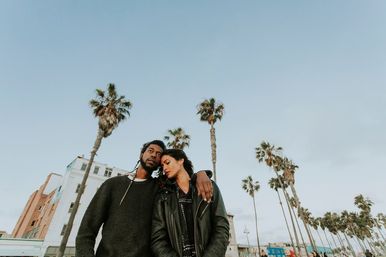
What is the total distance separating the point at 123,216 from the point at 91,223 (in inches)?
Answer: 15.0

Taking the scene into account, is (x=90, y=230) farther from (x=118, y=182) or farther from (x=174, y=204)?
(x=174, y=204)

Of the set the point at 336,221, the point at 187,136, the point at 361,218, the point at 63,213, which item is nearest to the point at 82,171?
the point at 63,213

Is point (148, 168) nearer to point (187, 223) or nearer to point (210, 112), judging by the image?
point (187, 223)

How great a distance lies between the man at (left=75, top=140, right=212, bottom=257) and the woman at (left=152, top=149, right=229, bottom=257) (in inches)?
5.8

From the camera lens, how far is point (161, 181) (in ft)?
9.64

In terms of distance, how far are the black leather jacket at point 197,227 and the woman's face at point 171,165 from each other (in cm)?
28

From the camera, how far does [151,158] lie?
10.4 ft

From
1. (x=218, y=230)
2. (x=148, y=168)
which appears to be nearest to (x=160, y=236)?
(x=218, y=230)

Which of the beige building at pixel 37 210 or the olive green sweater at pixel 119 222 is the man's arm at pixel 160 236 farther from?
the beige building at pixel 37 210

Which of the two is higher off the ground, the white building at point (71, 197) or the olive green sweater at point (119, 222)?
the white building at point (71, 197)

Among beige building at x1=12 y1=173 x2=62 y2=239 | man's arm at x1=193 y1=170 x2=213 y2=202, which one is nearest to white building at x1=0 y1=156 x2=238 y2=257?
beige building at x1=12 y1=173 x2=62 y2=239

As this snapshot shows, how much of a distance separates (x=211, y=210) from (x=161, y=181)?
82cm

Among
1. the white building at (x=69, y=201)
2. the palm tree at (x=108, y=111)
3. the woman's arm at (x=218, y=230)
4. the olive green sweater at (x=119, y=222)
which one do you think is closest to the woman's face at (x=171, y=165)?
the olive green sweater at (x=119, y=222)

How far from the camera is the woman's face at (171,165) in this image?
283 cm
